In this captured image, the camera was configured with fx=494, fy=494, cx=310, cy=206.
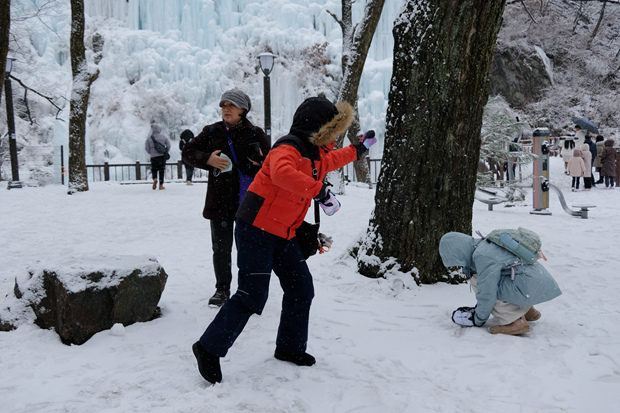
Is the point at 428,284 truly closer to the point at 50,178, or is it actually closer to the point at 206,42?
the point at 50,178

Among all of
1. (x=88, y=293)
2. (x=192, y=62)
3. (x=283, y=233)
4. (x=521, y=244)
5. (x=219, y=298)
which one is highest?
(x=192, y=62)

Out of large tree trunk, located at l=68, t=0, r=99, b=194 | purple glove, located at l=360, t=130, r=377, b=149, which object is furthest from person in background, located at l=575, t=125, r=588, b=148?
purple glove, located at l=360, t=130, r=377, b=149

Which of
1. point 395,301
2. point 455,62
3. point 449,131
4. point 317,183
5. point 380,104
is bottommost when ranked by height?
point 395,301

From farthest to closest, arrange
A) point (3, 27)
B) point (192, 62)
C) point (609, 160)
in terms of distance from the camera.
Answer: point (192, 62)
point (609, 160)
point (3, 27)

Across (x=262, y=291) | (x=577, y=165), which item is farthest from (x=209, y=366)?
(x=577, y=165)

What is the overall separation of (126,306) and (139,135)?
24.3m

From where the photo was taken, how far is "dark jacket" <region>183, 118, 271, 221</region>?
3.83 metres

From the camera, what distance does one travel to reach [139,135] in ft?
85.4

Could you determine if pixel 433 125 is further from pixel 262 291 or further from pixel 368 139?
pixel 262 291

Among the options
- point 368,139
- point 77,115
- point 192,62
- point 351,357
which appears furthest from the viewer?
point 192,62

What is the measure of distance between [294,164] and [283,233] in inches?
15.8

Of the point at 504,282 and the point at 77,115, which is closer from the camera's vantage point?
the point at 504,282

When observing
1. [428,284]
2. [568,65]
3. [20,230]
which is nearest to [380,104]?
[568,65]

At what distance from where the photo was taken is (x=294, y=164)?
2631 mm
